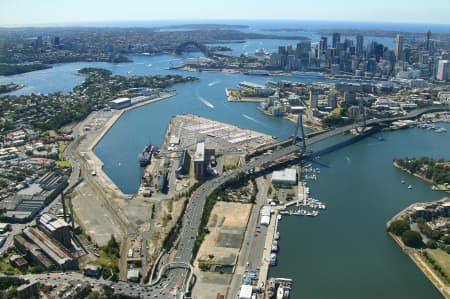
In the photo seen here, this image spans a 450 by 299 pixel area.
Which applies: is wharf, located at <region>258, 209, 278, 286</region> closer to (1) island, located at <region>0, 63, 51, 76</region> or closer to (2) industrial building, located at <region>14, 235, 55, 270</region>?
(2) industrial building, located at <region>14, 235, 55, 270</region>

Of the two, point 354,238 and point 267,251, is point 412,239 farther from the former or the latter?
point 267,251

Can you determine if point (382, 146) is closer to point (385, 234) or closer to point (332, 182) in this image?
point (332, 182)

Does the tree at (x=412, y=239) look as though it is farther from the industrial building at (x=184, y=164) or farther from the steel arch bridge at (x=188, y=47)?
the steel arch bridge at (x=188, y=47)

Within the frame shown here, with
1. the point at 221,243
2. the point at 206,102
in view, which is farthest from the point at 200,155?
the point at 206,102

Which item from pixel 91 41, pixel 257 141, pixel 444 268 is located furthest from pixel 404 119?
pixel 91 41

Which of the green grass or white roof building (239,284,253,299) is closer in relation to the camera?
white roof building (239,284,253,299)

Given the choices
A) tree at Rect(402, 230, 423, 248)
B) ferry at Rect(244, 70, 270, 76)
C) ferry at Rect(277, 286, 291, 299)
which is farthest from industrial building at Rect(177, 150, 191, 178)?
ferry at Rect(244, 70, 270, 76)

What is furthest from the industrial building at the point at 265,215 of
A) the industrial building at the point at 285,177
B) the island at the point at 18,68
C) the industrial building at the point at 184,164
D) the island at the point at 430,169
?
the island at the point at 18,68
